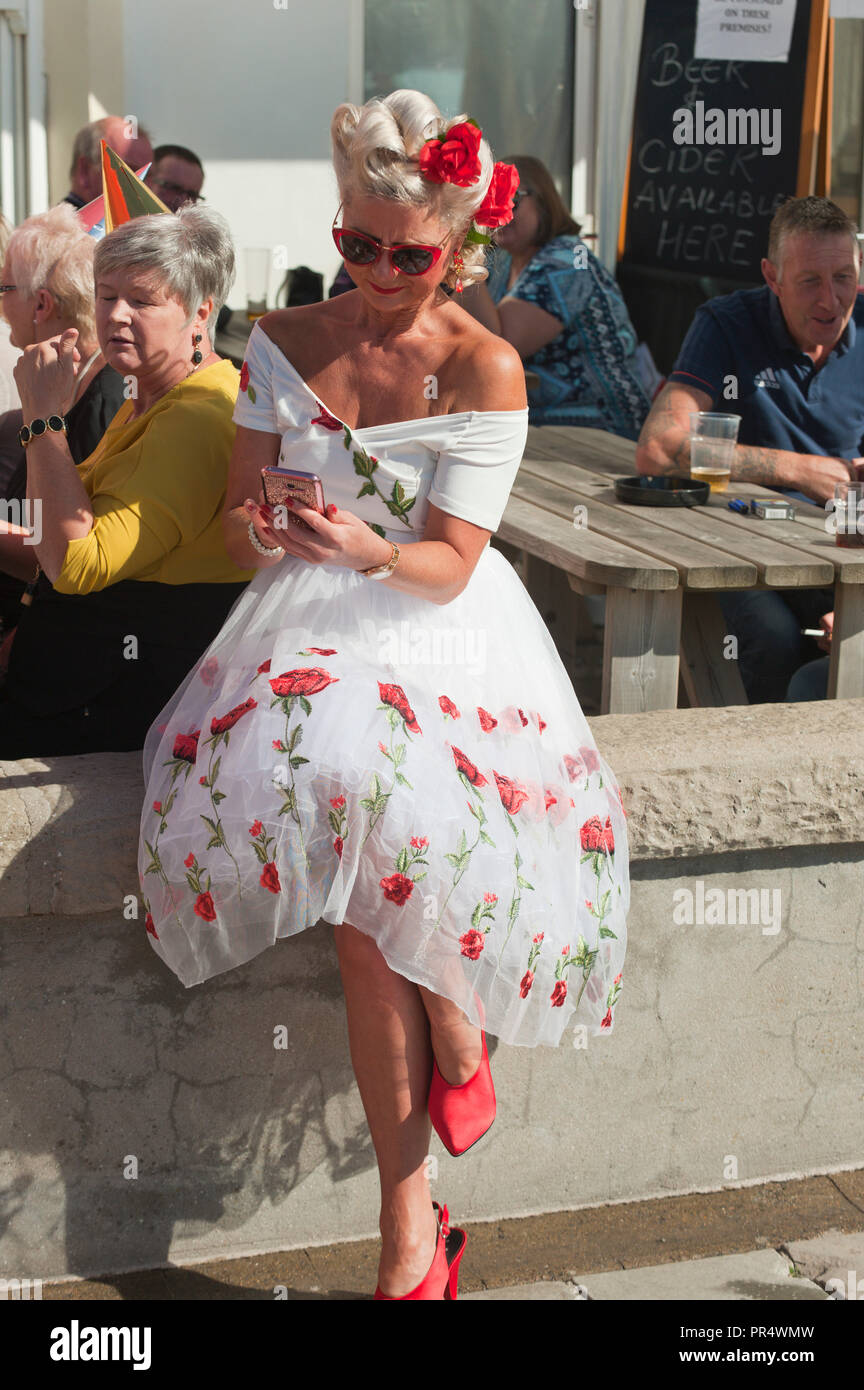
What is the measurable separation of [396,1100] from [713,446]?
185cm

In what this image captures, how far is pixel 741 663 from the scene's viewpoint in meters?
3.57

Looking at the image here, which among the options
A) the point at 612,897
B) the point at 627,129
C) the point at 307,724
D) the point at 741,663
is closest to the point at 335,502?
the point at 307,724

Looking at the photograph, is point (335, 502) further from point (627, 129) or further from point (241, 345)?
point (627, 129)

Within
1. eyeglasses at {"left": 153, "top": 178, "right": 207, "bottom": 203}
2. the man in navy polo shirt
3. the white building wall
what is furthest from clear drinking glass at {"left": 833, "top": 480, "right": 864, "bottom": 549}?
the white building wall

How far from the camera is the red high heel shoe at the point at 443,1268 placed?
86.1 inches

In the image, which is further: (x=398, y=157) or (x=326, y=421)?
(x=326, y=421)

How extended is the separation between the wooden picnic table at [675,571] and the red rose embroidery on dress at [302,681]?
801 millimetres

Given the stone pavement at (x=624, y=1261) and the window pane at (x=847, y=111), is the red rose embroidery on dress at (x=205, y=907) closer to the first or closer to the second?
the stone pavement at (x=624, y=1261)

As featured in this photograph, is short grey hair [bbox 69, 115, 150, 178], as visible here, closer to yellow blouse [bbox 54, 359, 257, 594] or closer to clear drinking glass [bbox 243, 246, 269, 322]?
clear drinking glass [bbox 243, 246, 269, 322]

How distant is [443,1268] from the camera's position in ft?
7.29

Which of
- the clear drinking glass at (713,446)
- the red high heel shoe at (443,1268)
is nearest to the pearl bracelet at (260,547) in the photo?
the red high heel shoe at (443,1268)

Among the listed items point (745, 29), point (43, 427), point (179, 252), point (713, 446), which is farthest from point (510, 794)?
point (745, 29)

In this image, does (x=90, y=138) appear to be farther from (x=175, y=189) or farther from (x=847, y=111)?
(x=847, y=111)

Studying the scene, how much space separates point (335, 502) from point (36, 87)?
5.66m
